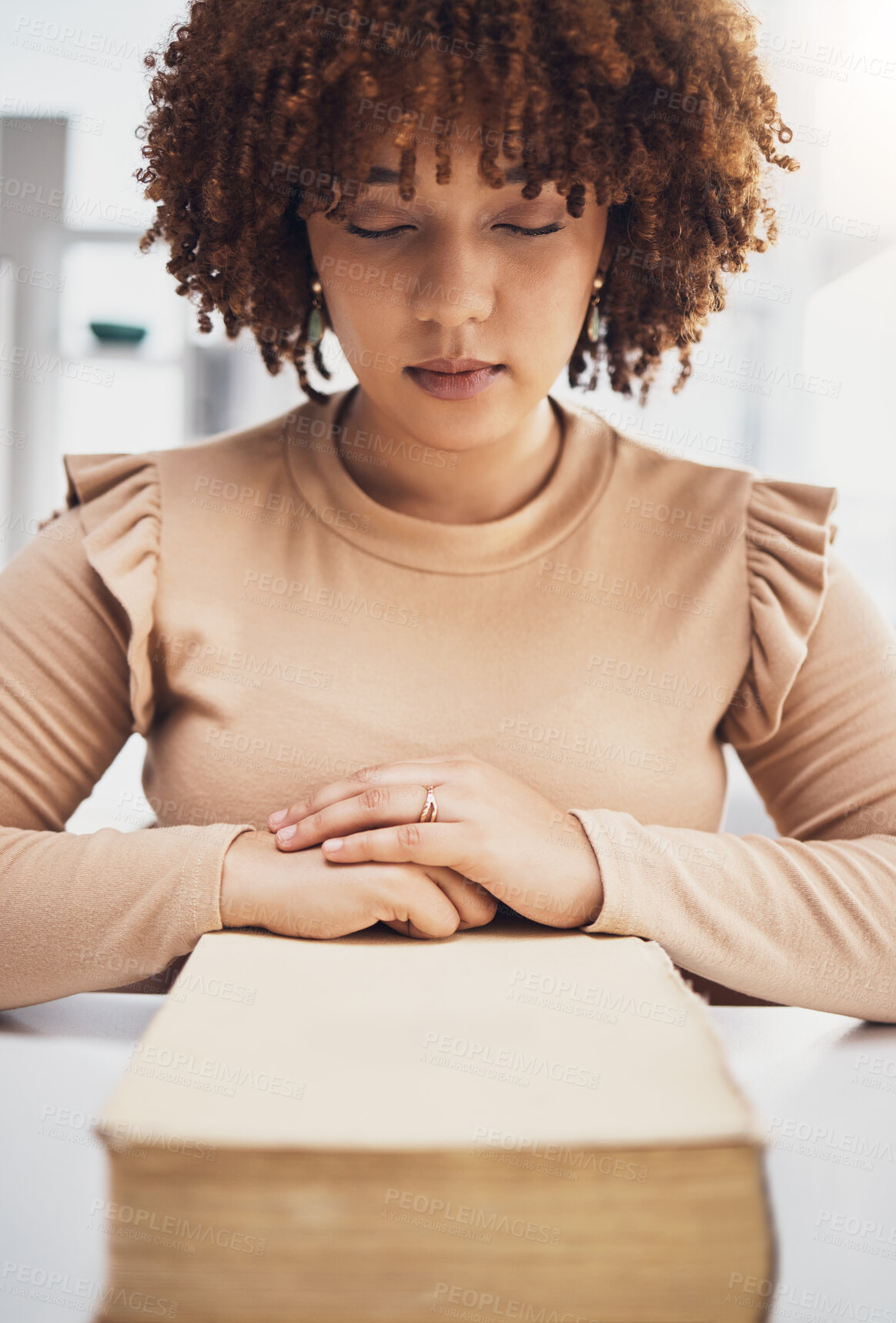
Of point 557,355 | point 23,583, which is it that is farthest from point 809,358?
point 23,583

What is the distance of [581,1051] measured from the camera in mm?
581

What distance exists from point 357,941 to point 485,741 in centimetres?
24

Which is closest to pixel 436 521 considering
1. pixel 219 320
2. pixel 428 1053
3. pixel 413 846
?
pixel 413 846

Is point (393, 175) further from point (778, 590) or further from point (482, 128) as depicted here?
point (778, 590)

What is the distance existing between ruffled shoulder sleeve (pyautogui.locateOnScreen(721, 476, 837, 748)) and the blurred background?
1.92 metres

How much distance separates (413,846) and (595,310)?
573mm

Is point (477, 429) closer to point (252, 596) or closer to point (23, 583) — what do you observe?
point (252, 596)

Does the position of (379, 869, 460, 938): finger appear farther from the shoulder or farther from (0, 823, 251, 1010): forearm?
the shoulder

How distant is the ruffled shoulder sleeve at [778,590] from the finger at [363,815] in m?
0.34

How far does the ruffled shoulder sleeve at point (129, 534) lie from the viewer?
95cm

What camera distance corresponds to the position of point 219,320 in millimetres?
2977

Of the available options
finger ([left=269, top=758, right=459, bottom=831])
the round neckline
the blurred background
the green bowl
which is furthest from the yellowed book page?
the green bowl

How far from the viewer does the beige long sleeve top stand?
961 mm

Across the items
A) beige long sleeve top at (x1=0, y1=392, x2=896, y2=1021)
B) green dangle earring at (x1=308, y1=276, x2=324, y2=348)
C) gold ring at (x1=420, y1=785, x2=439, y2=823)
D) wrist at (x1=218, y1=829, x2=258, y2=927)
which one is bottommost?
wrist at (x1=218, y1=829, x2=258, y2=927)
